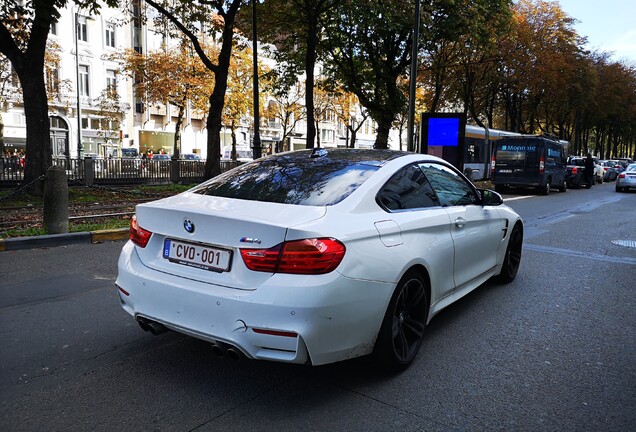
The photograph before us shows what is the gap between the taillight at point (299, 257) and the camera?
284 centimetres

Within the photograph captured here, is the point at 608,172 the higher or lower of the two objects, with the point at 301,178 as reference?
lower

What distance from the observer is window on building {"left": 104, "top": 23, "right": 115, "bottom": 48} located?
4525 centimetres

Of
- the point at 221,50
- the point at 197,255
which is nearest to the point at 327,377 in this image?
the point at 197,255

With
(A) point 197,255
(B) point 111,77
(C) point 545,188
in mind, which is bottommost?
(C) point 545,188

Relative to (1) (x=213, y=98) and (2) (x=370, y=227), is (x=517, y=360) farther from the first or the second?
(1) (x=213, y=98)

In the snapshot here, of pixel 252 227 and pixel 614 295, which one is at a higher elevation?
pixel 252 227

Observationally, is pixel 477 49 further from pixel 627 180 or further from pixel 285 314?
pixel 285 314

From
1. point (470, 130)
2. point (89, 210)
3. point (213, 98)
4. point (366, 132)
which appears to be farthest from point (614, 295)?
point (366, 132)

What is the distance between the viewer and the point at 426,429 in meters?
→ 2.80

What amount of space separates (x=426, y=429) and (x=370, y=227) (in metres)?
1.20

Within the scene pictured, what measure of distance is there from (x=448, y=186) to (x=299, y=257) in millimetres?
2210

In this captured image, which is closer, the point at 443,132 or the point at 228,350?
the point at 228,350

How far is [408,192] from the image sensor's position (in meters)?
3.89

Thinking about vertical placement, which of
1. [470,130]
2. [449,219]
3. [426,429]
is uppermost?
[470,130]
